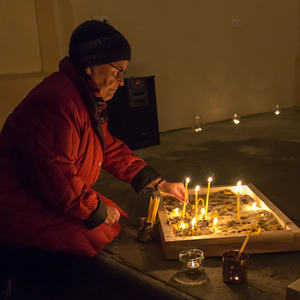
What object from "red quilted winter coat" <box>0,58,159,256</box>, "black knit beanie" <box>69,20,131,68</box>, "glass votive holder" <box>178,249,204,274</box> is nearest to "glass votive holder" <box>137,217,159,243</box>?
"glass votive holder" <box>178,249,204,274</box>

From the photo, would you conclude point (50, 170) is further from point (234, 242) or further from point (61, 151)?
point (234, 242)

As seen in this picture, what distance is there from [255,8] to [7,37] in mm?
4545

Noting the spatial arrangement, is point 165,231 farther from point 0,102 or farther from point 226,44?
point 226,44

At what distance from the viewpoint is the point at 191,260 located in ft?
6.78

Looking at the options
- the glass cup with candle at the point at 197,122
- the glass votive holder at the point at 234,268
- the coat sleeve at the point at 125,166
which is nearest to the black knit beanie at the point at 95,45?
the coat sleeve at the point at 125,166

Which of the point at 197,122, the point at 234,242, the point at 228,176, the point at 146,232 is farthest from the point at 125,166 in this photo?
the point at 197,122

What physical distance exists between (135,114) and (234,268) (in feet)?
12.1

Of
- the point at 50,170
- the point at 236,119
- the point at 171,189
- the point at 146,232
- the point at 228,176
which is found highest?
the point at 50,170

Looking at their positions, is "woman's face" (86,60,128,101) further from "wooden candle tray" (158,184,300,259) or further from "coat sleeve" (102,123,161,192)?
"wooden candle tray" (158,184,300,259)

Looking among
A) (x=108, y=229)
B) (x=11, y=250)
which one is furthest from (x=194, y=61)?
(x=11, y=250)

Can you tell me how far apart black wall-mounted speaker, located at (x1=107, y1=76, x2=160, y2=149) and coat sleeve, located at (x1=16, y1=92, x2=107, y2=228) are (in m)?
3.38

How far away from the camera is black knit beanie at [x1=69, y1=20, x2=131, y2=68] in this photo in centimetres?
196

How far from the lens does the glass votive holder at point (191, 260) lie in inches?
81.4

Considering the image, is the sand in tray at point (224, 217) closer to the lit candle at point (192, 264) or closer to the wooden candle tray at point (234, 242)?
the wooden candle tray at point (234, 242)
